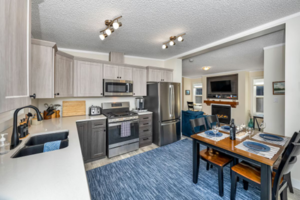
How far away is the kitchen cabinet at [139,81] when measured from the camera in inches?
141

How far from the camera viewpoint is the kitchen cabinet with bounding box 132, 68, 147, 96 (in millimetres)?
3586

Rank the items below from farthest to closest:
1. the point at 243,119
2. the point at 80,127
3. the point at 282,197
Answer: the point at 243,119
the point at 80,127
the point at 282,197

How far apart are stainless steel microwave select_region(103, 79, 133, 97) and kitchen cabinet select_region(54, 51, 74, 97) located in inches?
28.4

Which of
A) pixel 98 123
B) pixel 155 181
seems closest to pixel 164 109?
pixel 98 123

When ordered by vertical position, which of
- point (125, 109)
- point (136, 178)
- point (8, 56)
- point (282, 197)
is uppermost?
point (8, 56)

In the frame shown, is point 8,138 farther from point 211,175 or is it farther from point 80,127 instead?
point 211,175

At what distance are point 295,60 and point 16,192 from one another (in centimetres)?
335

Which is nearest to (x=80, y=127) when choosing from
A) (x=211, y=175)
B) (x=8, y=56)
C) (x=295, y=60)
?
(x=8, y=56)

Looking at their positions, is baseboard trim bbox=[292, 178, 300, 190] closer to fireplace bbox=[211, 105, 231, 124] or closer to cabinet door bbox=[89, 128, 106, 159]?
cabinet door bbox=[89, 128, 106, 159]

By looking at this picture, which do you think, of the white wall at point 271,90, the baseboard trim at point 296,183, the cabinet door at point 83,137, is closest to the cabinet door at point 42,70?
the cabinet door at point 83,137

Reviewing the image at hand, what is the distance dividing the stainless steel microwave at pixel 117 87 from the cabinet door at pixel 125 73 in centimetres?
12

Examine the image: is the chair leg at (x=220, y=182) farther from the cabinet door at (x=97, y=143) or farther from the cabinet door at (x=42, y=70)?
A: the cabinet door at (x=42, y=70)

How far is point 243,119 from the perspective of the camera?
571 centimetres

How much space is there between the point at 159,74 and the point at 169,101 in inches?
35.9
